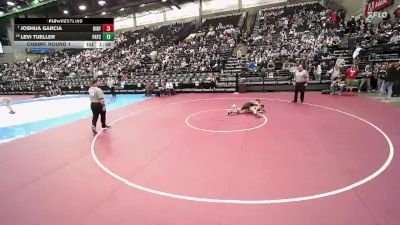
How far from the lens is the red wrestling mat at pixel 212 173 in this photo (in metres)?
3.73

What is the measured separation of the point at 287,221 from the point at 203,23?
29.3 meters

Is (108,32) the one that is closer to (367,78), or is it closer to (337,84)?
(337,84)

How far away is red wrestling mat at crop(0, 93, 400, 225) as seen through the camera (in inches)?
147

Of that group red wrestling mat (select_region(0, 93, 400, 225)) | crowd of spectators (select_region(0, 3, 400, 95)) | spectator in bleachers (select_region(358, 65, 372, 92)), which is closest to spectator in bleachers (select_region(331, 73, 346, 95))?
spectator in bleachers (select_region(358, 65, 372, 92))

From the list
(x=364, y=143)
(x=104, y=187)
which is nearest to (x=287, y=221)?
(x=104, y=187)

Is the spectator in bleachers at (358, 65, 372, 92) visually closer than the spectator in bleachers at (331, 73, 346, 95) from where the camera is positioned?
No

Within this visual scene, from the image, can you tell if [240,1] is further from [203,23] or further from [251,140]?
[251,140]

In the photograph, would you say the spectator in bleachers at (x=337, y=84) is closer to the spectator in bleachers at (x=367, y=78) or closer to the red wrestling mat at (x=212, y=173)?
the spectator in bleachers at (x=367, y=78)
